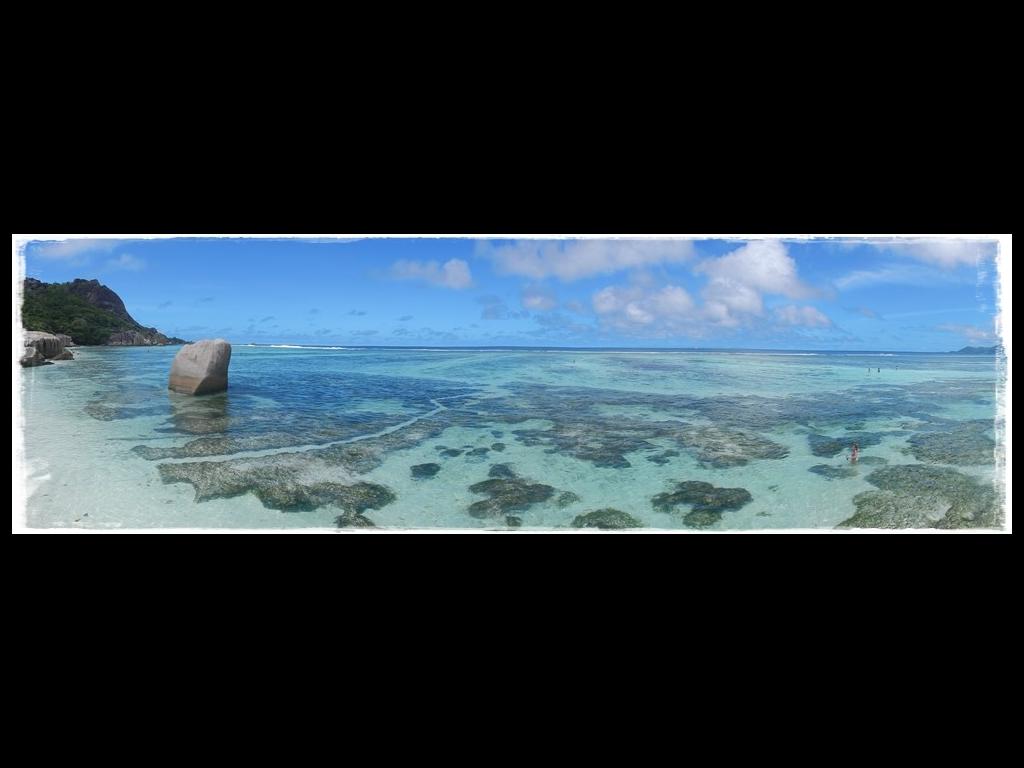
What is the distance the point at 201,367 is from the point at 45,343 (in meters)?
1.82

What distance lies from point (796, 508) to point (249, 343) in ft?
27.2

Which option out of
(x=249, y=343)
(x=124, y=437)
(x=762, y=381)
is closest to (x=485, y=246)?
(x=249, y=343)

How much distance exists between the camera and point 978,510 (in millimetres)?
6023

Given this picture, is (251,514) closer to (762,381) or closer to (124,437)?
(124,437)

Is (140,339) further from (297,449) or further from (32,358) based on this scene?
(297,449)

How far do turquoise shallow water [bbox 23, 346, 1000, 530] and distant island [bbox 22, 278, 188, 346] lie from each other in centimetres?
44

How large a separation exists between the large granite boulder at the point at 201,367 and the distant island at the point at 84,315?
0.90 ft

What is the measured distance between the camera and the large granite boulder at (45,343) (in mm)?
6249

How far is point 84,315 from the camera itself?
6.69 meters

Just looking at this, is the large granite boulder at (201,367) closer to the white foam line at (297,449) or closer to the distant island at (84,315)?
the distant island at (84,315)

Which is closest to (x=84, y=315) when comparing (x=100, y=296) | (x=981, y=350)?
(x=100, y=296)

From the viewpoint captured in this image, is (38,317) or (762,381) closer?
(38,317)

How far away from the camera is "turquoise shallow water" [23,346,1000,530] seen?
6.10 meters

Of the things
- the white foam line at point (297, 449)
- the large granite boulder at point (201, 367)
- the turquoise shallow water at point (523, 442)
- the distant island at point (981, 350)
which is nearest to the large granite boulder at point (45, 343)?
the turquoise shallow water at point (523, 442)
